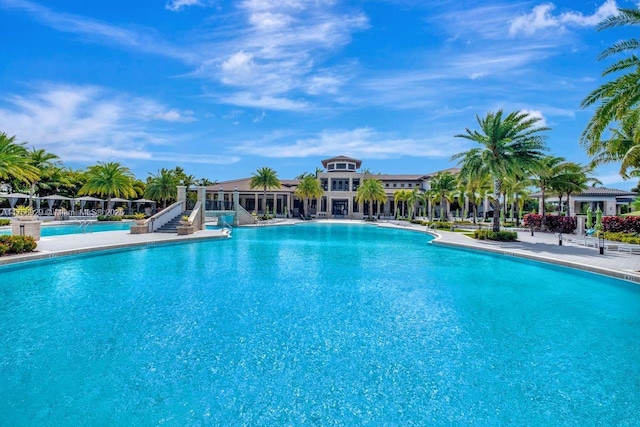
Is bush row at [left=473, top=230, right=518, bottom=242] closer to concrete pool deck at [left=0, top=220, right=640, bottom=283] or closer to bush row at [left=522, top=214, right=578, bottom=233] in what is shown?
concrete pool deck at [left=0, top=220, right=640, bottom=283]

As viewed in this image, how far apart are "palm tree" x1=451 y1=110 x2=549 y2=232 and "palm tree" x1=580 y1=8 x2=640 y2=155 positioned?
1023 centimetres

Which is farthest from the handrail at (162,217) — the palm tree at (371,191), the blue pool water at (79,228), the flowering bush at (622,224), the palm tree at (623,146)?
the flowering bush at (622,224)

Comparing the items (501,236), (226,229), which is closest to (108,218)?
(226,229)

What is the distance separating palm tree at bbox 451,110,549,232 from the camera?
25.2 metres

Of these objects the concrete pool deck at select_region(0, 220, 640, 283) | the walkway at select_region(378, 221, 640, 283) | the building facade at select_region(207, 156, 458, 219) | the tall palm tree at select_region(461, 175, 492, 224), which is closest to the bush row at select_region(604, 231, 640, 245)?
the concrete pool deck at select_region(0, 220, 640, 283)

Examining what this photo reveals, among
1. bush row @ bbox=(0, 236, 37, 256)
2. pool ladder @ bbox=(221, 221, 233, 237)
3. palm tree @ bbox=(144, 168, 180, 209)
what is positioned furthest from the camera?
palm tree @ bbox=(144, 168, 180, 209)

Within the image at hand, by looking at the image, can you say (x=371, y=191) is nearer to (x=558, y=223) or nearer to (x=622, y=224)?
→ (x=558, y=223)

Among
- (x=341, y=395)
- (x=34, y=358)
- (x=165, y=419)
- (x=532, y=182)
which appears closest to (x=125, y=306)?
(x=34, y=358)

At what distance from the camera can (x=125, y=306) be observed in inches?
381

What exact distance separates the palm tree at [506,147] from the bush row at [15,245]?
85.9 ft

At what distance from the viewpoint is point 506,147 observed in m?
25.8

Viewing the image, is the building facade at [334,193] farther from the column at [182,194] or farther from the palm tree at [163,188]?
the column at [182,194]

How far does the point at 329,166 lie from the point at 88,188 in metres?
36.4

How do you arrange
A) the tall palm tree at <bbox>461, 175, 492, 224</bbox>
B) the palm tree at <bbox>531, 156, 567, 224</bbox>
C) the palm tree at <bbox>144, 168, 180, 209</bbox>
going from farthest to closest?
the palm tree at <bbox>144, 168, 180, 209</bbox> → the palm tree at <bbox>531, 156, 567, 224</bbox> → the tall palm tree at <bbox>461, 175, 492, 224</bbox>
